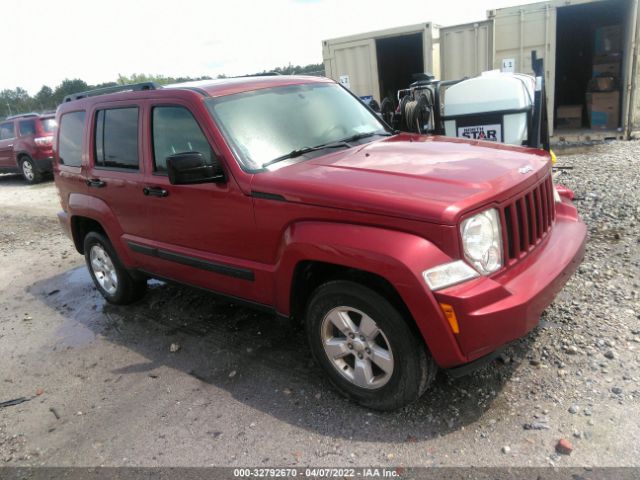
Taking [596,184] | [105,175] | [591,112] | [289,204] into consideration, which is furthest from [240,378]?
[591,112]

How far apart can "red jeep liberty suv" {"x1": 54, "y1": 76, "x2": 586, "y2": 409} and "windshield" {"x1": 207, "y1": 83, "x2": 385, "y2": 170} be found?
1 cm

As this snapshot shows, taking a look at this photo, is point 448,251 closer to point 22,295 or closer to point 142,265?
point 142,265

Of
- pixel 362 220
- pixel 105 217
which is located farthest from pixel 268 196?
pixel 105 217

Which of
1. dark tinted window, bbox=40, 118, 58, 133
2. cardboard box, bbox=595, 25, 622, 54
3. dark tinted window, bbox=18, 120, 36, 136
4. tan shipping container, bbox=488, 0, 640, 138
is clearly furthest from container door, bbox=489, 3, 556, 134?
dark tinted window, bbox=18, 120, 36, 136

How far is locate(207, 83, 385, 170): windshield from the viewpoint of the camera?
10.8 feet

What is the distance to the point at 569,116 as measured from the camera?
11641 millimetres

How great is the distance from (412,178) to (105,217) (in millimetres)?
2937

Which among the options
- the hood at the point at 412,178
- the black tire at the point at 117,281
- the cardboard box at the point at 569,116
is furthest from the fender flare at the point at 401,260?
the cardboard box at the point at 569,116

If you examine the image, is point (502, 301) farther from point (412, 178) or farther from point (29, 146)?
point (29, 146)

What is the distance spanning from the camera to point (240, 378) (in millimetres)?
3439

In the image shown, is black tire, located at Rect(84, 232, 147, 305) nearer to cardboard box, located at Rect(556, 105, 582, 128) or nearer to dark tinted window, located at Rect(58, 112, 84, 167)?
dark tinted window, located at Rect(58, 112, 84, 167)

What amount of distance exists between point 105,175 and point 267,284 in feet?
6.59

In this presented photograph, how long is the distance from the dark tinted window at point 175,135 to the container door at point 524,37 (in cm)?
873

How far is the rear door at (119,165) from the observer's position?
13.0 feet
